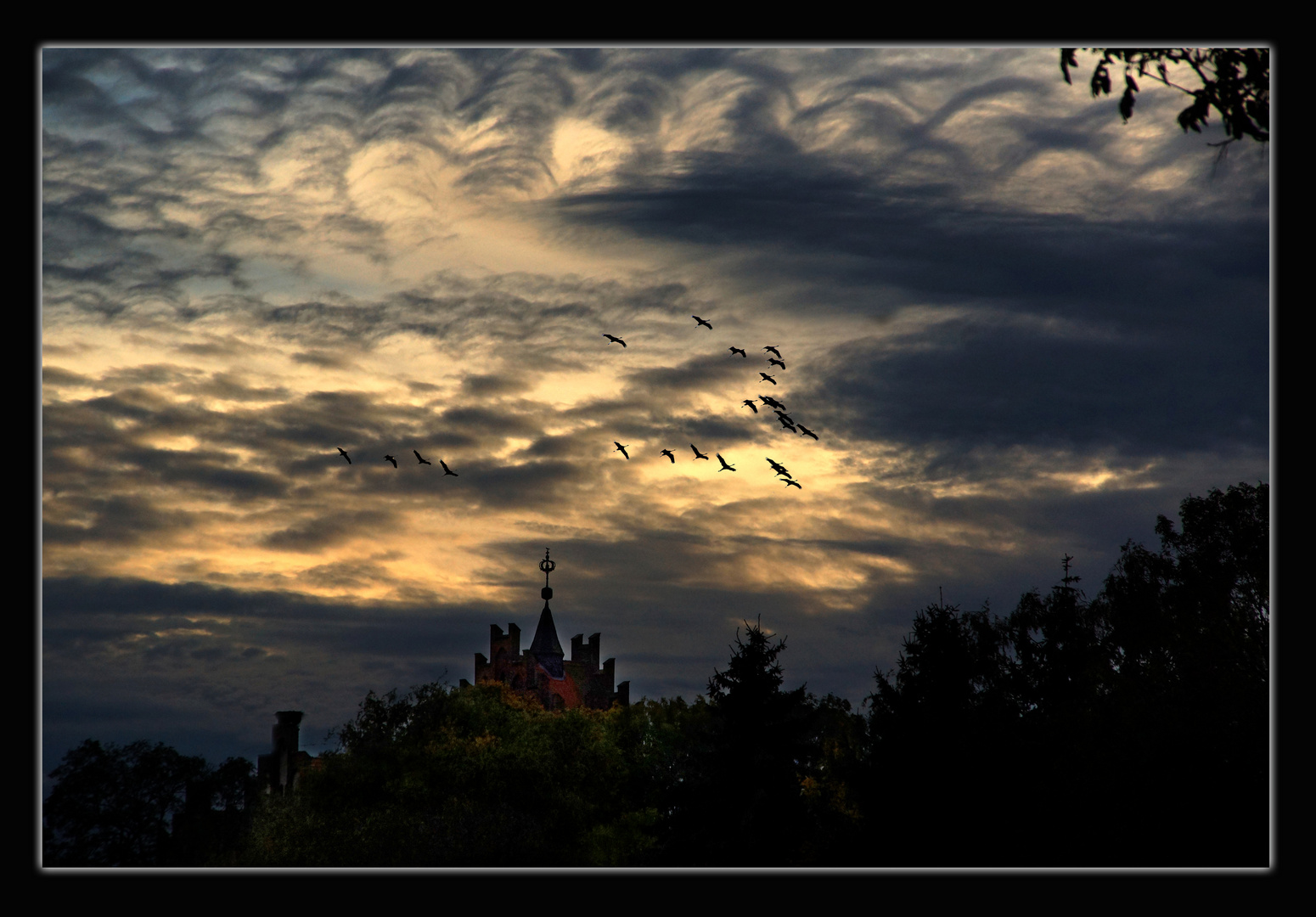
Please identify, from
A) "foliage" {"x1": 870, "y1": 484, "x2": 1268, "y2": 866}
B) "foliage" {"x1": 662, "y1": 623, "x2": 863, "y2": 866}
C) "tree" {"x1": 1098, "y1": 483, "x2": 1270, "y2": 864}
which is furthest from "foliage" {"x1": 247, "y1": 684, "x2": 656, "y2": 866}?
"tree" {"x1": 1098, "y1": 483, "x2": 1270, "y2": 864}

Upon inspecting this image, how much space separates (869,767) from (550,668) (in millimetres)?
49882

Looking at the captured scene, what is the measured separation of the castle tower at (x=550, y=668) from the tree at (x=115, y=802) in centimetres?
1953

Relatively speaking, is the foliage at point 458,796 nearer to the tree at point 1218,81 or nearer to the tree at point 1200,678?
the tree at point 1200,678

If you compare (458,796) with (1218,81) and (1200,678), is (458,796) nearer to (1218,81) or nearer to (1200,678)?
(1200,678)

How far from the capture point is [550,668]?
248 ft

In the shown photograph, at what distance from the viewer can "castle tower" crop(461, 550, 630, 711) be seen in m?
72.2

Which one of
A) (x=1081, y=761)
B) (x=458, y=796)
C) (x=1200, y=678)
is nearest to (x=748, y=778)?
(x=1081, y=761)

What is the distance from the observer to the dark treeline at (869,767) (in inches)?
1000

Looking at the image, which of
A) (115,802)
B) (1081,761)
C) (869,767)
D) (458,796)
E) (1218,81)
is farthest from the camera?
(115,802)

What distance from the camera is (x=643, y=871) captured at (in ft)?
56.7
